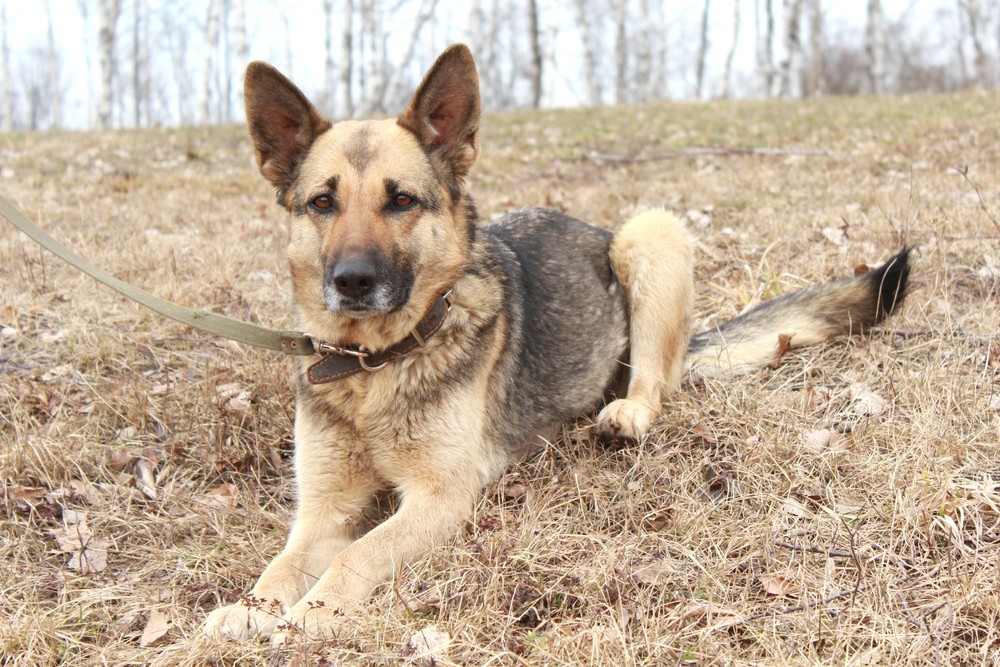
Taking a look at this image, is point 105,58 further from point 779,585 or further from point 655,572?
point 779,585

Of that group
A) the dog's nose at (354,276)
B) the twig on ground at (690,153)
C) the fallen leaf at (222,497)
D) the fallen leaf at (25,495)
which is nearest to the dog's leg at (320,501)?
the fallen leaf at (222,497)

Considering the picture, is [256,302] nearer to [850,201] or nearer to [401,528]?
[401,528]

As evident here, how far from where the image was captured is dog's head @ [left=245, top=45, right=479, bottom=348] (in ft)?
9.68

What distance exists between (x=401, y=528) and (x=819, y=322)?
261 cm

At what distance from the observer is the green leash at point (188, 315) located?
3094mm

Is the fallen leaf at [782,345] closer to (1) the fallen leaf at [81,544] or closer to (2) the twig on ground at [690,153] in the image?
(1) the fallen leaf at [81,544]

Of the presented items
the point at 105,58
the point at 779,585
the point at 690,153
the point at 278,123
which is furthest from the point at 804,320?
the point at 105,58

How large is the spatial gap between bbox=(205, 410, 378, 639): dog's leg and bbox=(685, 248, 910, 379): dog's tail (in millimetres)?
2075

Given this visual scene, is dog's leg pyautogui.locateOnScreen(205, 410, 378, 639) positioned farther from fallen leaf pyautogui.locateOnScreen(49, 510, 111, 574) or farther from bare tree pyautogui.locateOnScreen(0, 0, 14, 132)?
bare tree pyautogui.locateOnScreen(0, 0, 14, 132)

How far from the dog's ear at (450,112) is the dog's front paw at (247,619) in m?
1.91

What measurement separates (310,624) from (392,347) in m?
1.16

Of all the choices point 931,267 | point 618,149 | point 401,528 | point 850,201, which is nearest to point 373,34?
point 618,149

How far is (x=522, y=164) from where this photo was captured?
10594 millimetres

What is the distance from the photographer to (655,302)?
421 cm
